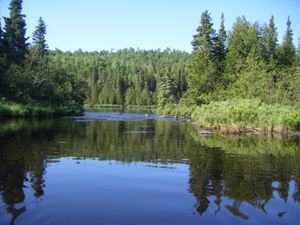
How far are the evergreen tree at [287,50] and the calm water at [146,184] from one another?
75.9 meters

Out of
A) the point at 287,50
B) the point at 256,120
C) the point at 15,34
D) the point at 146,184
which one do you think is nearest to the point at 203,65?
the point at 256,120

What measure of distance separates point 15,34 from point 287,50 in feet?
225

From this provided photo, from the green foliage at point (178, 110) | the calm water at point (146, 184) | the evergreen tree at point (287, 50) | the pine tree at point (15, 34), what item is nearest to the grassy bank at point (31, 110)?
the pine tree at point (15, 34)

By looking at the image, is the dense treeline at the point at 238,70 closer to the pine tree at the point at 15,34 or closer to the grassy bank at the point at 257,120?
the grassy bank at the point at 257,120

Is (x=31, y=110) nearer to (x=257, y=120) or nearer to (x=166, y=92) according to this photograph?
(x=257, y=120)

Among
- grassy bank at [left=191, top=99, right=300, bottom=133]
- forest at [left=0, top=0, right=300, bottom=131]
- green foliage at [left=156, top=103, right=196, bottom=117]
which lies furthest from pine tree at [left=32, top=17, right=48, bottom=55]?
grassy bank at [left=191, top=99, right=300, bottom=133]

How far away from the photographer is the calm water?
10.9 meters

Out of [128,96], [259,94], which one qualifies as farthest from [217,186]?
[128,96]

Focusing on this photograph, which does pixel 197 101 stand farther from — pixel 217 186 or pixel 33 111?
pixel 217 186

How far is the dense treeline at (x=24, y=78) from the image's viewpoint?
5891 centimetres

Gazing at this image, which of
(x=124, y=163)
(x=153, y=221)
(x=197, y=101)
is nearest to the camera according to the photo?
(x=153, y=221)

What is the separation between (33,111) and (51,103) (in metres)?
12.3

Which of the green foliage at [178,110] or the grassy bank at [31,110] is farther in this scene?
the green foliage at [178,110]

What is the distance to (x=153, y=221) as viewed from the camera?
1045 centimetres
